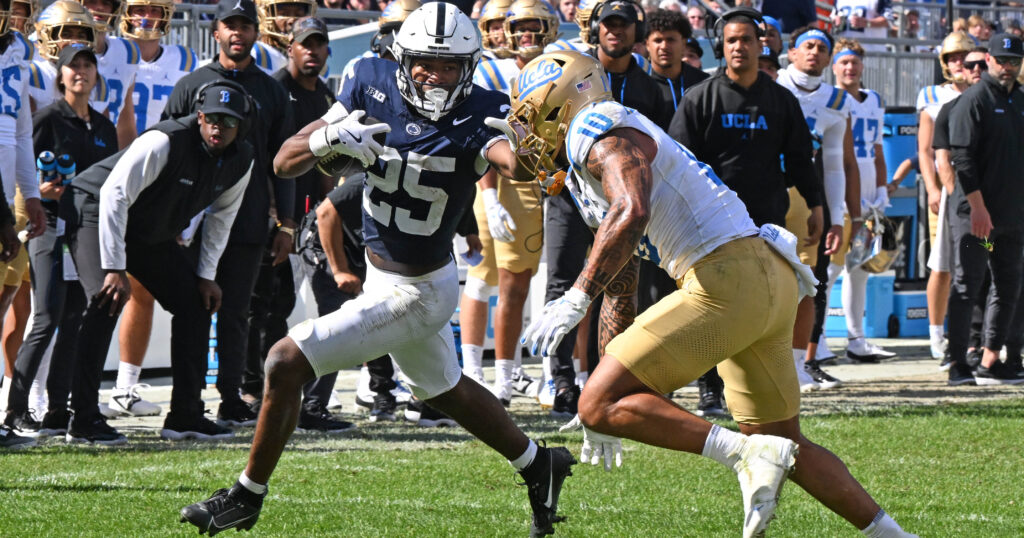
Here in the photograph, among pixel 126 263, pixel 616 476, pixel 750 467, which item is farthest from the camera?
pixel 126 263

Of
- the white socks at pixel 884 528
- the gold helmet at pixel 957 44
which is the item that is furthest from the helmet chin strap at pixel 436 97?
the gold helmet at pixel 957 44

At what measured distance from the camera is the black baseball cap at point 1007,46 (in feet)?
31.3

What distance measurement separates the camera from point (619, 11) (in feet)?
26.1

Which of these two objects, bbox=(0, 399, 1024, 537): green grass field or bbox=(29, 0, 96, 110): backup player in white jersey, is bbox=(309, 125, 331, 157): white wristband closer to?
bbox=(0, 399, 1024, 537): green grass field

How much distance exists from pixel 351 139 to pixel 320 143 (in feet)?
0.46

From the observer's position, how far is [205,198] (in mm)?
7336

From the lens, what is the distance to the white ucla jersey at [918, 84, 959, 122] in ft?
35.7

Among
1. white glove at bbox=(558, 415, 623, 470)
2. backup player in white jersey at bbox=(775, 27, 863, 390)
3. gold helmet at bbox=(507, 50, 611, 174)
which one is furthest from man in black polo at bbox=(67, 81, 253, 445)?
backup player in white jersey at bbox=(775, 27, 863, 390)

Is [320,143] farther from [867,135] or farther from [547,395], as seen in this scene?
[867,135]

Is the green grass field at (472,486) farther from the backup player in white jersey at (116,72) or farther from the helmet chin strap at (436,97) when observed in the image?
the backup player in white jersey at (116,72)

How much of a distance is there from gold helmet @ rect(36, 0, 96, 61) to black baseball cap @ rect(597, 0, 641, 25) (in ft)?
8.89

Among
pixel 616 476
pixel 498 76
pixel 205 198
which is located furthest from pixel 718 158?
pixel 205 198

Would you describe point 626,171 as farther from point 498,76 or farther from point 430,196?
point 498,76

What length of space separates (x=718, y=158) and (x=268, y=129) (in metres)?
2.35
